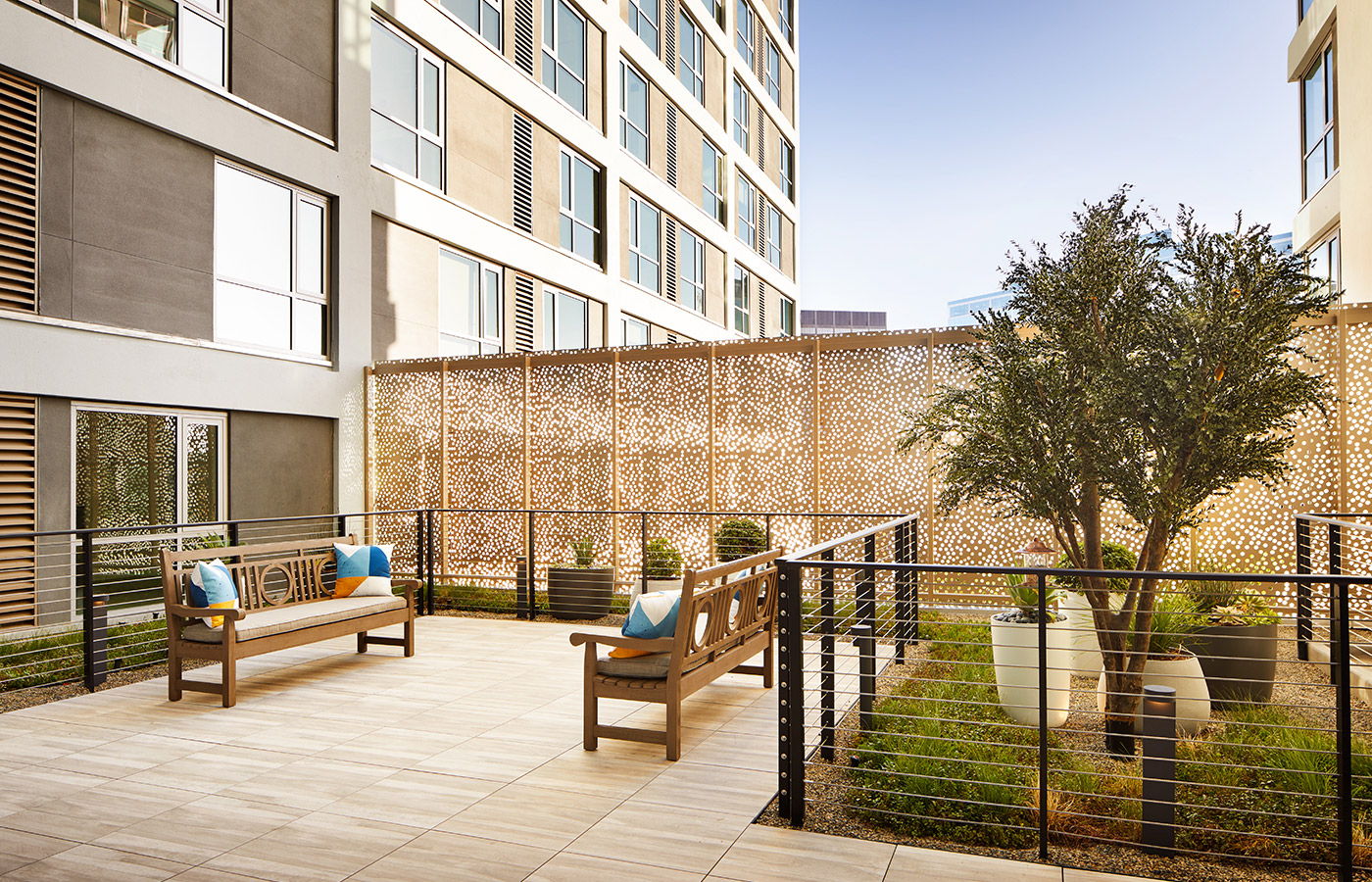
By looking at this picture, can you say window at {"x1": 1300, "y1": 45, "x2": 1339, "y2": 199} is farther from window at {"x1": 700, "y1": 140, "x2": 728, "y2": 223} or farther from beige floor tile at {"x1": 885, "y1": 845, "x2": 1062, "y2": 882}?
beige floor tile at {"x1": 885, "y1": 845, "x2": 1062, "y2": 882}

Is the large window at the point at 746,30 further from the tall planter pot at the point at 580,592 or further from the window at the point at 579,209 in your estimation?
the tall planter pot at the point at 580,592

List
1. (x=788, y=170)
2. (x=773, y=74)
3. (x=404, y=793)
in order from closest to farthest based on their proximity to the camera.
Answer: (x=404, y=793) < (x=773, y=74) < (x=788, y=170)

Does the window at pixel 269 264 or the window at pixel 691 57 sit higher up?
the window at pixel 691 57

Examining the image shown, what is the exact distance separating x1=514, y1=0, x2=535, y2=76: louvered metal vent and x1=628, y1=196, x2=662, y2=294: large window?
140 inches

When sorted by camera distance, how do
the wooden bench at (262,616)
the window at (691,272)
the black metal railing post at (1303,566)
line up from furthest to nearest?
the window at (691,272) → the black metal railing post at (1303,566) → the wooden bench at (262,616)

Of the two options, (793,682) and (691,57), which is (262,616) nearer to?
(793,682)

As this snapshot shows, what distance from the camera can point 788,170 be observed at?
26891mm

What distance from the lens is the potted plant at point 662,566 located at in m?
9.02

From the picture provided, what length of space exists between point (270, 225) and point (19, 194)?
264cm

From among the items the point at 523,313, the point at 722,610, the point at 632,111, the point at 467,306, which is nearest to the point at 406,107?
the point at 467,306

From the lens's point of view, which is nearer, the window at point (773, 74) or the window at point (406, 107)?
the window at point (406, 107)

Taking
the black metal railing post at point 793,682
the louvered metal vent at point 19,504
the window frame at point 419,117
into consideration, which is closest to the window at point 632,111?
the window frame at point 419,117

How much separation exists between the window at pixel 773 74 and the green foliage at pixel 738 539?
19021 mm

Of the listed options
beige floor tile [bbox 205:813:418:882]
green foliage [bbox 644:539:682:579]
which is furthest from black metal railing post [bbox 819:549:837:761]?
green foliage [bbox 644:539:682:579]
